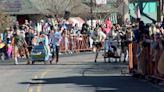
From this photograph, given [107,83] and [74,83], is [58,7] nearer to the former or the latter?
[74,83]

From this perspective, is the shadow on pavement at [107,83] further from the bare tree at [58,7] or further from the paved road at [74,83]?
the bare tree at [58,7]

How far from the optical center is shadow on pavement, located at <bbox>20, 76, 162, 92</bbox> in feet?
37.3

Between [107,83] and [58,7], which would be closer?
[107,83]

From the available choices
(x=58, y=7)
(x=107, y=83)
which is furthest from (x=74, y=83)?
(x=58, y=7)

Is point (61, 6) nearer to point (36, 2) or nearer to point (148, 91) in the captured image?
point (36, 2)

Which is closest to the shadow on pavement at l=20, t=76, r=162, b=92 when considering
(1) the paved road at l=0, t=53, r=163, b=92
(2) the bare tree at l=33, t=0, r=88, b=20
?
(1) the paved road at l=0, t=53, r=163, b=92

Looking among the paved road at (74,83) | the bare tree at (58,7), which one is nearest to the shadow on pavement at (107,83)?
the paved road at (74,83)

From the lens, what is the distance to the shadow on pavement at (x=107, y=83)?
11.4m

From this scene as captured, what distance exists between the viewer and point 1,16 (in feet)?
110

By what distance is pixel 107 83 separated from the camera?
1272 cm

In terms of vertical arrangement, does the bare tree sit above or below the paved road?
above

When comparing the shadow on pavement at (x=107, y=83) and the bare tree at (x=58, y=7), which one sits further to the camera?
the bare tree at (x=58, y=7)

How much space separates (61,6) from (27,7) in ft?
24.9

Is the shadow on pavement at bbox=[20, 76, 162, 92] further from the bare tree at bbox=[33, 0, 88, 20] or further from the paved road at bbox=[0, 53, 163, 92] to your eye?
the bare tree at bbox=[33, 0, 88, 20]
